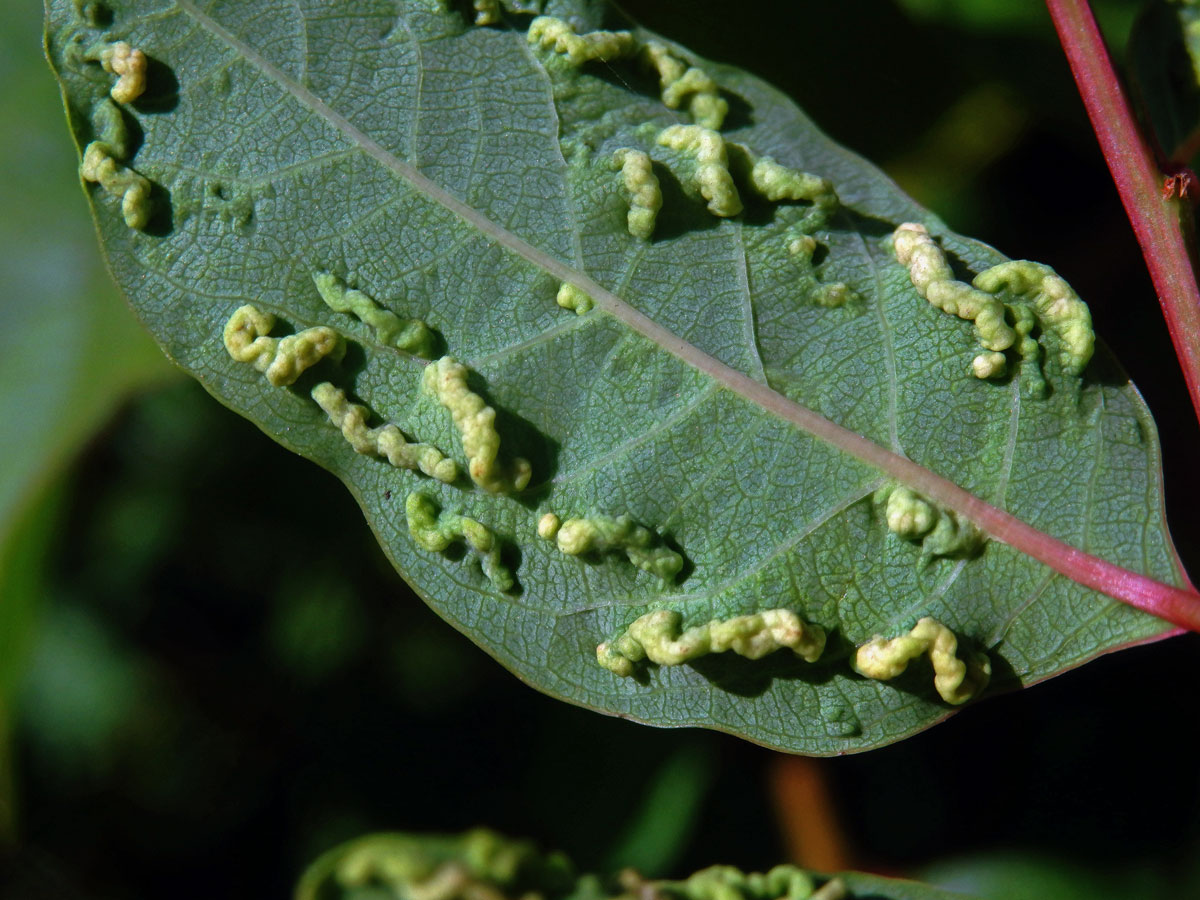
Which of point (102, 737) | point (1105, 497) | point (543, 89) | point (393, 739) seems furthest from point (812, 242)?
point (102, 737)

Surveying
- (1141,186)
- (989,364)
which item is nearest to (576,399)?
(989,364)

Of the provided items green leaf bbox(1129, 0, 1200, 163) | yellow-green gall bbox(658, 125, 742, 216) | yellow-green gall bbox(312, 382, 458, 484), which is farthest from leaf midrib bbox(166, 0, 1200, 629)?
green leaf bbox(1129, 0, 1200, 163)

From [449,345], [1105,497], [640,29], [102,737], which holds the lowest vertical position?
[102,737]

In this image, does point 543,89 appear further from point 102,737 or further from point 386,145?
point 102,737

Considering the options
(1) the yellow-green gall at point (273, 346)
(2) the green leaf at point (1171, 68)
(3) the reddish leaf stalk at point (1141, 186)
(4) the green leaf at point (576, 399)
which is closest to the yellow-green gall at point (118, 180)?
(4) the green leaf at point (576, 399)

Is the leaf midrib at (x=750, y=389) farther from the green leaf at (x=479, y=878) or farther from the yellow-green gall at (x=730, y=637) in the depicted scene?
the green leaf at (x=479, y=878)

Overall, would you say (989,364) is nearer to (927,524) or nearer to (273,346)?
(927,524)

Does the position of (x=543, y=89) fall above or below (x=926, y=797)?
above
